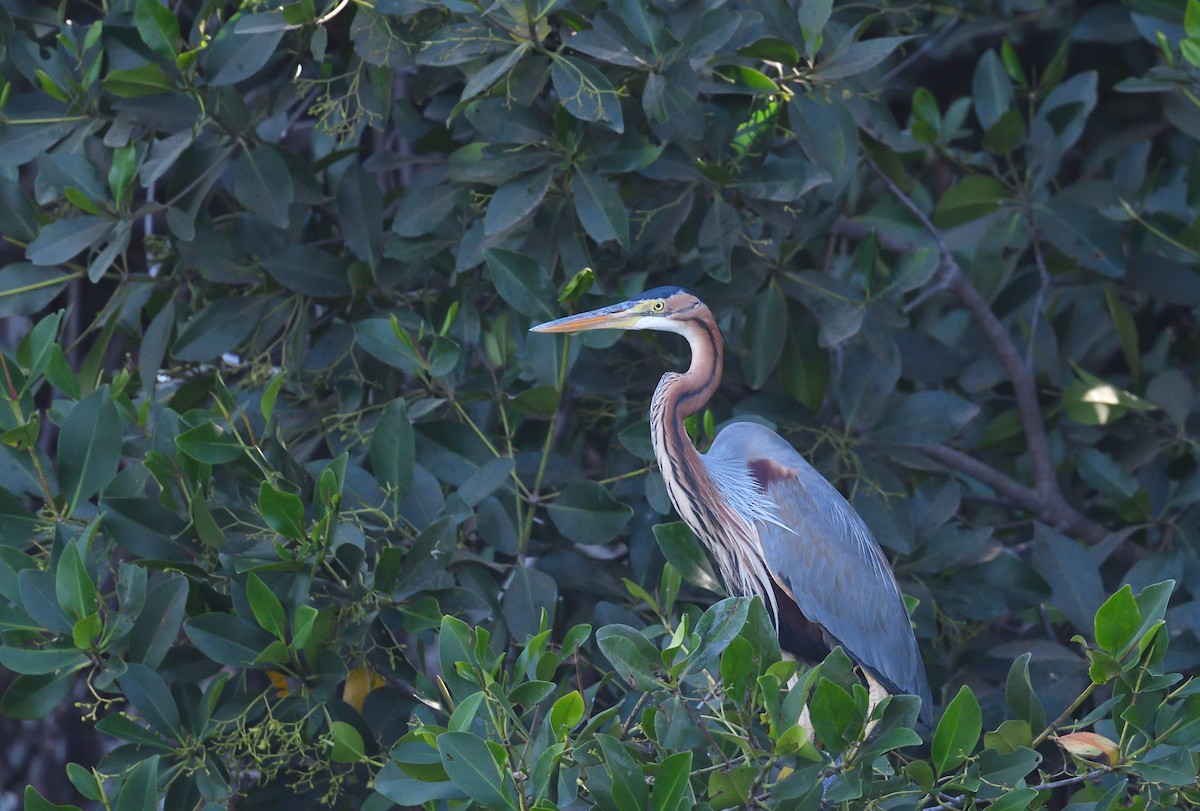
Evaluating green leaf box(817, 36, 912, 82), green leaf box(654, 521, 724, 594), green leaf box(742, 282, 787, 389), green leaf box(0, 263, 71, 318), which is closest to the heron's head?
green leaf box(742, 282, 787, 389)

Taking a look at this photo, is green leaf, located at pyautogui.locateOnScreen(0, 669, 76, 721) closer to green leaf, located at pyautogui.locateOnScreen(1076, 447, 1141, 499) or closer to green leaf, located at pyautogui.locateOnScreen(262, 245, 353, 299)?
green leaf, located at pyautogui.locateOnScreen(262, 245, 353, 299)

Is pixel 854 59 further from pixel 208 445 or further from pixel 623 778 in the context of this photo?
pixel 623 778

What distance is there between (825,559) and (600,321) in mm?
792

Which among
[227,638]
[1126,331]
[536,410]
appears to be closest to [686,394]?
[536,410]

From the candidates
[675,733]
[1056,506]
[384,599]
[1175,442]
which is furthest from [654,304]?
[1175,442]

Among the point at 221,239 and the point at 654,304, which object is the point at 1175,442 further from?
the point at 221,239

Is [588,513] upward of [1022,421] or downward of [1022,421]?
upward

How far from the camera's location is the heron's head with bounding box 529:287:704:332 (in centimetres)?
282

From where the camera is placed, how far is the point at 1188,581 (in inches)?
127

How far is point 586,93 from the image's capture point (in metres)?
2.69

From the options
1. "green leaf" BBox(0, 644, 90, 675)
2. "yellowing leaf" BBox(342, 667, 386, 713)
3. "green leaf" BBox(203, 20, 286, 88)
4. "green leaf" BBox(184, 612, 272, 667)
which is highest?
"green leaf" BBox(203, 20, 286, 88)

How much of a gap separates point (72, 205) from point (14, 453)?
2.80 ft

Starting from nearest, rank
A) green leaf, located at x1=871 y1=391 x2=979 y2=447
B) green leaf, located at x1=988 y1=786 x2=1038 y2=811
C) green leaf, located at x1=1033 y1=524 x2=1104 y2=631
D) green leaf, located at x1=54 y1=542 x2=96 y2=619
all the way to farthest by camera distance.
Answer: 1. green leaf, located at x1=988 y1=786 x2=1038 y2=811
2. green leaf, located at x1=54 y1=542 x2=96 y2=619
3. green leaf, located at x1=1033 y1=524 x2=1104 y2=631
4. green leaf, located at x1=871 y1=391 x2=979 y2=447

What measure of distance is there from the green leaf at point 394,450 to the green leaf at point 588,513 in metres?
0.36
